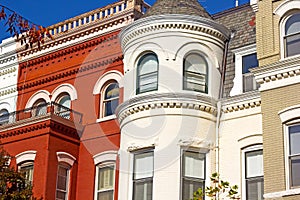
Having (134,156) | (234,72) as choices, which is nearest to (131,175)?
(134,156)

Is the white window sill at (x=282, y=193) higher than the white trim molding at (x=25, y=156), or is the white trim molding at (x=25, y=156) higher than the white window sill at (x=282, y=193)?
the white trim molding at (x=25, y=156)

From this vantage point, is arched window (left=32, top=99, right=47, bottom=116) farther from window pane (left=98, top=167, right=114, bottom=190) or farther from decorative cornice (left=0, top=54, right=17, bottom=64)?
window pane (left=98, top=167, right=114, bottom=190)

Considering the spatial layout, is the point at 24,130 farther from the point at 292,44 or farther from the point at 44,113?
the point at 292,44

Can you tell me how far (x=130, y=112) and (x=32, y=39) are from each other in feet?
35.5

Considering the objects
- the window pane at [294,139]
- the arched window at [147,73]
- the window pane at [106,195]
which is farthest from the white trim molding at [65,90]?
the window pane at [294,139]

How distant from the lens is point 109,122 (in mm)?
21875

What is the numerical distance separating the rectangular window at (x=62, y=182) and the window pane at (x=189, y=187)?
4696 millimetres

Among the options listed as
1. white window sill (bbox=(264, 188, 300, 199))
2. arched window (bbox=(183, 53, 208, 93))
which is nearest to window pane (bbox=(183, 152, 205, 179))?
arched window (bbox=(183, 53, 208, 93))

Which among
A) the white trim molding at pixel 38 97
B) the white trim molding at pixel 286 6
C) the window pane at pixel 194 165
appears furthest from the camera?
the white trim molding at pixel 38 97

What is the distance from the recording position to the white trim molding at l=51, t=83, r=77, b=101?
925 inches

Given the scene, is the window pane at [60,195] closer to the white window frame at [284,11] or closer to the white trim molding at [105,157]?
the white trim molding at [105,157]

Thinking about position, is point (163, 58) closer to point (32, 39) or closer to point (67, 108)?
point (67, 108)

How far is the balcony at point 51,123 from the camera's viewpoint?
21.0 metres

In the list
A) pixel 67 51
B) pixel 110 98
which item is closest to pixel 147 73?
pixel 110 98
